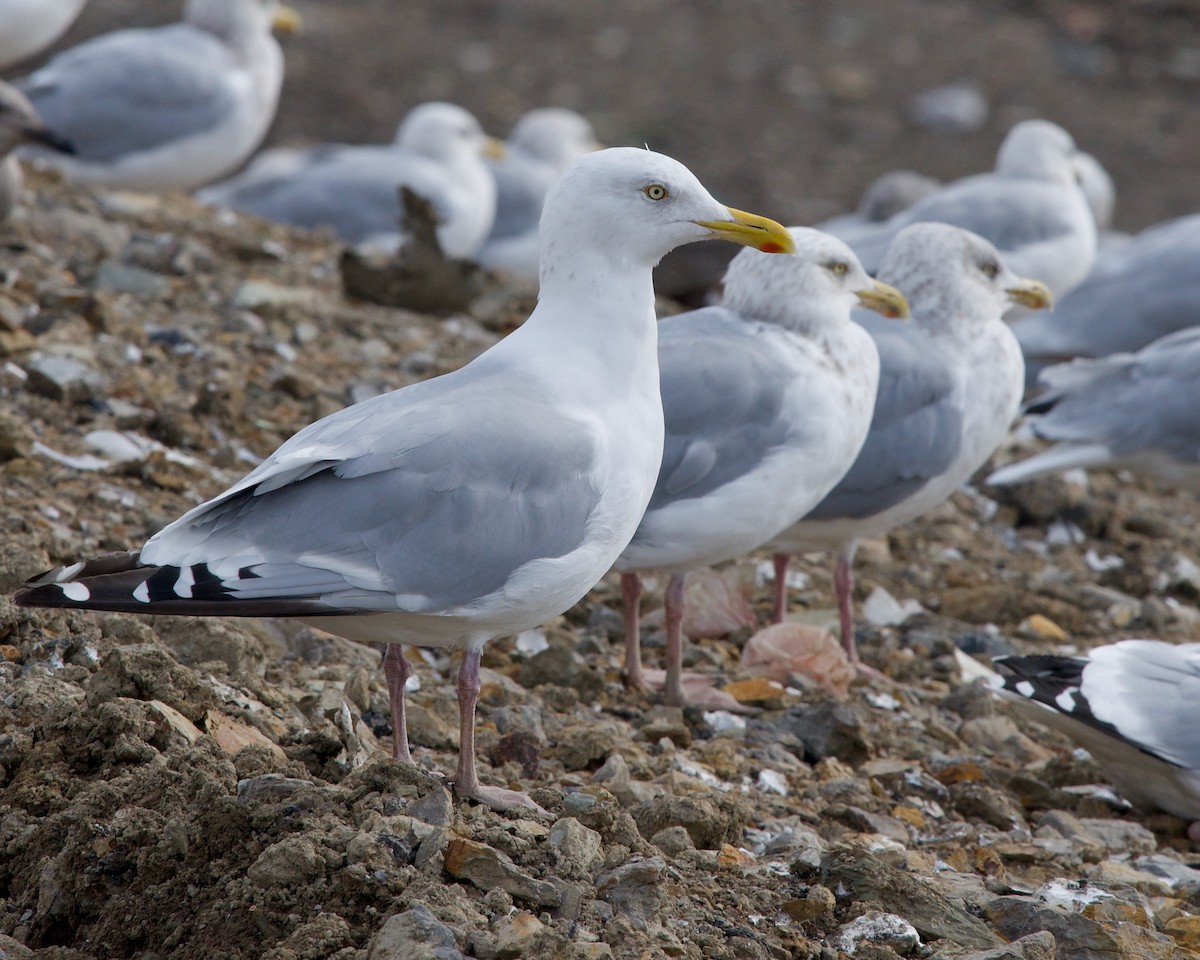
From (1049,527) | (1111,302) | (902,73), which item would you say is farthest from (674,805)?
(902,73)

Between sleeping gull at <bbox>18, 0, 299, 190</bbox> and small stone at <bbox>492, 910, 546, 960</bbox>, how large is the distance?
7.63 meters

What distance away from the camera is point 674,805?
3.69 meters

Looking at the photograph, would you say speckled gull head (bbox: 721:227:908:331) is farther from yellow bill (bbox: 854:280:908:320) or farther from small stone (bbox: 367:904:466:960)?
small stone (bbox: 367:904:466:960)

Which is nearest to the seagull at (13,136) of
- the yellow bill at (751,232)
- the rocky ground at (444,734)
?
the rocky ground at (444,734)

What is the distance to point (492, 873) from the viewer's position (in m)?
3.02

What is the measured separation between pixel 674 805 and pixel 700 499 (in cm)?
121

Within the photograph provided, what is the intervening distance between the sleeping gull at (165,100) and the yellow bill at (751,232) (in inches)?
262

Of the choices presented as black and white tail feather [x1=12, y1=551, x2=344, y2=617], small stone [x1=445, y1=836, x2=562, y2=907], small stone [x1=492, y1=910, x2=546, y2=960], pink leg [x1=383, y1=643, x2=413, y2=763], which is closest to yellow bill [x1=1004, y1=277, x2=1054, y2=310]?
pink leg [x1=383, y1=643, x2=413, y2=763]

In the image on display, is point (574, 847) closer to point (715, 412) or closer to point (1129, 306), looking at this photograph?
point (715, 412)

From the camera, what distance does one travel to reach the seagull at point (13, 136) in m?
7.03

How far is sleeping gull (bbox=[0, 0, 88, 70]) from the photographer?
846 centimetres

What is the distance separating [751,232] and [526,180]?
8.61 metres

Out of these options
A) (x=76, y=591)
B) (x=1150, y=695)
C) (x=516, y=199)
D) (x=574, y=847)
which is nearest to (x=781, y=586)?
(x=1150, y=695)

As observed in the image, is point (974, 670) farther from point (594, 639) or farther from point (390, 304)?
point (390, 304)
